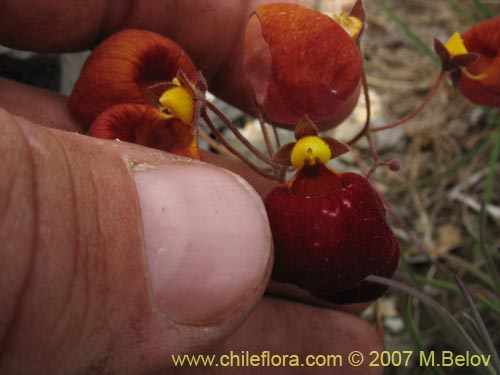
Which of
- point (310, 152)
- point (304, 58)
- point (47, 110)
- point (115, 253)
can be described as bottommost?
point (47, 110)

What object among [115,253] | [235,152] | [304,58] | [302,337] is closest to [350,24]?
[304,58]

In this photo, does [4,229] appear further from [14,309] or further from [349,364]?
[349,364]

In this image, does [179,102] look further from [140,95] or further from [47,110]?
[47,110]

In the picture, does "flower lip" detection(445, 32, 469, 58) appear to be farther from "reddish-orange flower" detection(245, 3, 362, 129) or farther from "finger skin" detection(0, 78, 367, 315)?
"finger skin" detection(0, 78, 367, 315)

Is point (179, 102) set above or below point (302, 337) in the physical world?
above

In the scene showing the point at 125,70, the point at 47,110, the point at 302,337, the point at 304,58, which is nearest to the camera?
the point at 304,58

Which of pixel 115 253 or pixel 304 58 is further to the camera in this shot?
pixel 304 58
